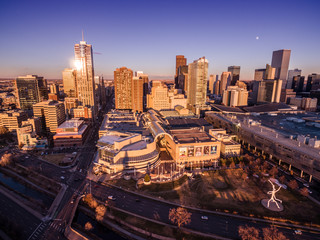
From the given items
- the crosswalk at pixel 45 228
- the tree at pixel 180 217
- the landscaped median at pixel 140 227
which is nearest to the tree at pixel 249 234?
the landscaped median at pixel 140 227

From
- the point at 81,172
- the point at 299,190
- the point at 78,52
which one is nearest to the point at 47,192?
the point at 81,172

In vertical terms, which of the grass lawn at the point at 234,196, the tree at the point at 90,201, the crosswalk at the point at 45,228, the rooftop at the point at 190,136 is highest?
the rooftop at the point at 190,136

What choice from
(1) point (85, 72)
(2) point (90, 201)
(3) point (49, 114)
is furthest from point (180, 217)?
(1) point (85, 72)

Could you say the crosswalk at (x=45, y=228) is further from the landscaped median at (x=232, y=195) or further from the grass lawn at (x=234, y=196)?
the grass lawn at (x=234, y=196)

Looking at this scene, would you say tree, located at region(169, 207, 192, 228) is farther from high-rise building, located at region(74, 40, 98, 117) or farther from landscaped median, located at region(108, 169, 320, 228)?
high-rise building, located at region(74, 40, 98, 117)

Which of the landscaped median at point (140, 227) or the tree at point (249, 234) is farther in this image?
the landscaped median at point (140, 227)
